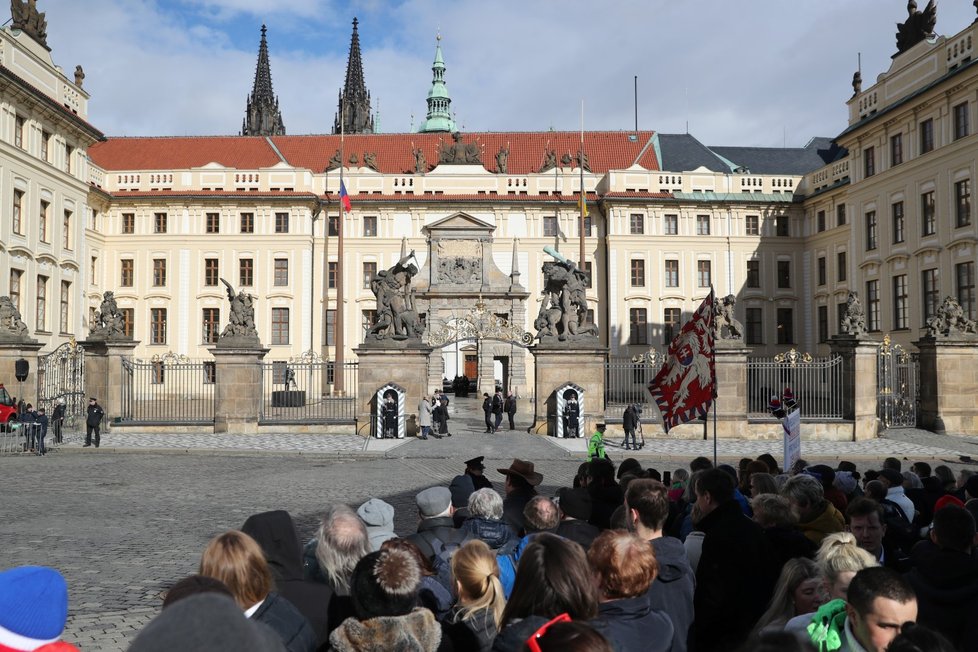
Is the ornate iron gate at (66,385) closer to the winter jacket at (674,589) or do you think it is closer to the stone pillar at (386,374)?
the stone pillar at (386,374)

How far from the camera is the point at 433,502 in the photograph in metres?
5.14

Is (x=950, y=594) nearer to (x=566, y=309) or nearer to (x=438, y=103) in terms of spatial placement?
(x=566, y=309)

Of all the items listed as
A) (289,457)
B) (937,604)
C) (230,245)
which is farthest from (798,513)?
(230,245)

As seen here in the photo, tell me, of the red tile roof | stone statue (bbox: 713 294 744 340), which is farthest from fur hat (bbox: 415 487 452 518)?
the red tile roof

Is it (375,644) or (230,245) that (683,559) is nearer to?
(375,644)

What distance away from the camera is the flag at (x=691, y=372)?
1116 cm

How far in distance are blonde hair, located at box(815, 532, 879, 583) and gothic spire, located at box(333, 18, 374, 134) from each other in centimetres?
8186

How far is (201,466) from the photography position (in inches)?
686

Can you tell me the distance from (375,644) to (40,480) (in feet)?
47.3

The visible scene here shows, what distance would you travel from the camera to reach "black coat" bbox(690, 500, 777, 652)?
13.8 ft

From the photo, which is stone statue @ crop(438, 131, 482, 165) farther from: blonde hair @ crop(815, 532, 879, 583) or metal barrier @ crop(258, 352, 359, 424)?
blonde hair @ crop(815, 532, 879, 583)

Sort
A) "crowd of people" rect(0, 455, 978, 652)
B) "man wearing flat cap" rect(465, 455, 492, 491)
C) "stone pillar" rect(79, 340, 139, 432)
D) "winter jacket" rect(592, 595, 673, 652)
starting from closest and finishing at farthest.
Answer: "crowd of people" rect(0, 455, 978, 652)
"winter jacket" rect(592, 595, 673, 652)
"man wearing flat cap" rect(465, 455, 492, 491)
"stone pillar" rect(79, 340, 139, 432)

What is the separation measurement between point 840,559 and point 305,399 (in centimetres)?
2838

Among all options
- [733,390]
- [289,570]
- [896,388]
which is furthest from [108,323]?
[896,388]
